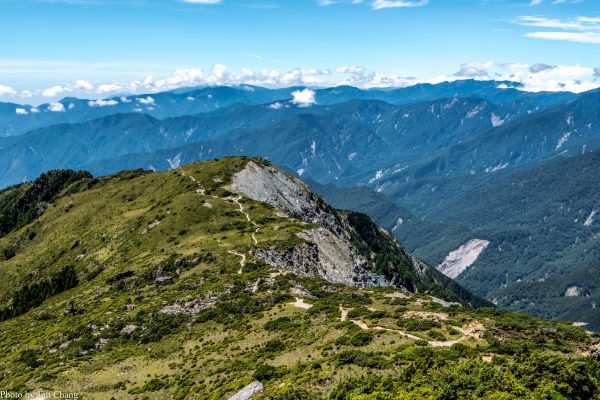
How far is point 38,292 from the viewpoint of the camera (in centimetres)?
13088

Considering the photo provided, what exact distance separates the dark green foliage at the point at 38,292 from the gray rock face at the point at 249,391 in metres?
96.4

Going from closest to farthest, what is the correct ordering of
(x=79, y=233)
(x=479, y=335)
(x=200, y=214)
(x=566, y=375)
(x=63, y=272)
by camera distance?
(x=566, y=375), (x=479, y=335), (x=63, y=272), (x=200, y=214), (x=79, y=233)

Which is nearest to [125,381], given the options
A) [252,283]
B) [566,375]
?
[252,283]

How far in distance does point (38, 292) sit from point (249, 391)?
Result: 10583 centimetres

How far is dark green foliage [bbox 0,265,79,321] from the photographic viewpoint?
127188 millimetres

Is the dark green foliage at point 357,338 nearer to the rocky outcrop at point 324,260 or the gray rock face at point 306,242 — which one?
the rocky outcrop at point 324,260

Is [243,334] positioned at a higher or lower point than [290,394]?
lower

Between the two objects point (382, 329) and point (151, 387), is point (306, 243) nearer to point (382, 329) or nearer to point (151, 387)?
point (382, 329)

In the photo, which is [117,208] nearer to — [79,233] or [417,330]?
[79,233]

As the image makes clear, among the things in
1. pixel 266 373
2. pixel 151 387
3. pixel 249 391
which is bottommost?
pixel 151 387

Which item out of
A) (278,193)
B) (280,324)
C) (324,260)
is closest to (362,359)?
(280,324)

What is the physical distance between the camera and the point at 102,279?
11706 cm

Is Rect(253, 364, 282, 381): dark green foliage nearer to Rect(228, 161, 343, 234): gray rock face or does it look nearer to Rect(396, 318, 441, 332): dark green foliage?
Rect(396, 318, 441, 332): dark green foliage

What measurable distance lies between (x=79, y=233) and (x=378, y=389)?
156600 mm
